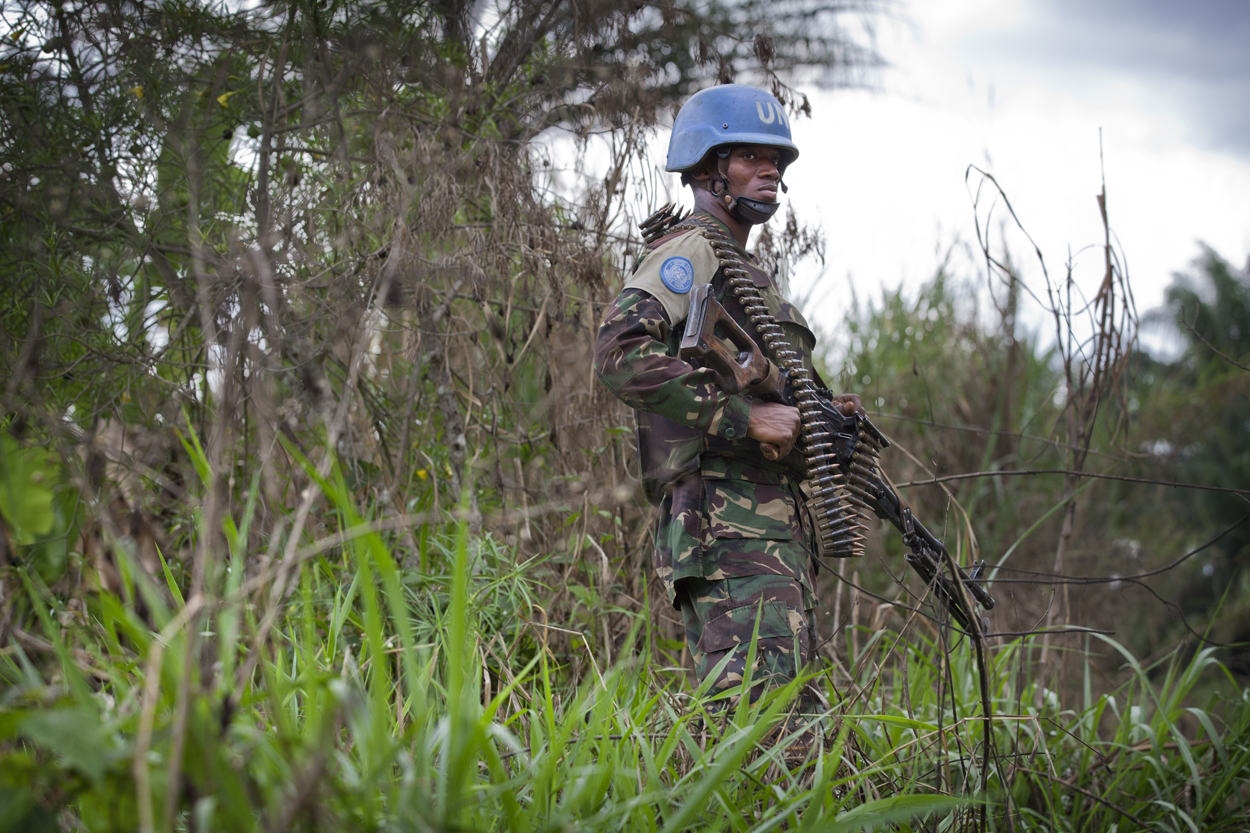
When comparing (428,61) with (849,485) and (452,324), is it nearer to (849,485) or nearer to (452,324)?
(452,324)

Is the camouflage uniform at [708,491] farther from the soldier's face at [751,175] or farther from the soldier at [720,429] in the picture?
the soldier's face at [751,175]

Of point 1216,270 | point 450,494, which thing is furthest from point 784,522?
point 1216,270

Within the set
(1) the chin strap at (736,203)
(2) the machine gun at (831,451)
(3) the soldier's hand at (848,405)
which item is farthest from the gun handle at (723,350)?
(1) the chin strap at (736,203)

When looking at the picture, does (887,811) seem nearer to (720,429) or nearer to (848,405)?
(720,429)

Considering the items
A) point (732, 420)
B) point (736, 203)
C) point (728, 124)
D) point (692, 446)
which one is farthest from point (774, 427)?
point (728, 124)

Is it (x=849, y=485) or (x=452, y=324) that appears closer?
(x=849, y=485)

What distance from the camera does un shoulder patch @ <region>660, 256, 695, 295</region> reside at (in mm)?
2338

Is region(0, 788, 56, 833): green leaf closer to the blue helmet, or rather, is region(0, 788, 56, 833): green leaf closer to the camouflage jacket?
the camouflage jacket

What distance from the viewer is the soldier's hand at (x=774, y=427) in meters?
2.31

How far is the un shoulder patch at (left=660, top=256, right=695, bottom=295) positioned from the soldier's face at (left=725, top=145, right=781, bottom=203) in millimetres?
396

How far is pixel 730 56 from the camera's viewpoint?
13.8 ft

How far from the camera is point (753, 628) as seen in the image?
86.6 inches

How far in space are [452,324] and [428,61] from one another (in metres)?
1.03

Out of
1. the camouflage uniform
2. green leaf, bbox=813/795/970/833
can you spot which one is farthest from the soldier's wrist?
green leaf, bbox=813/795/970/833
